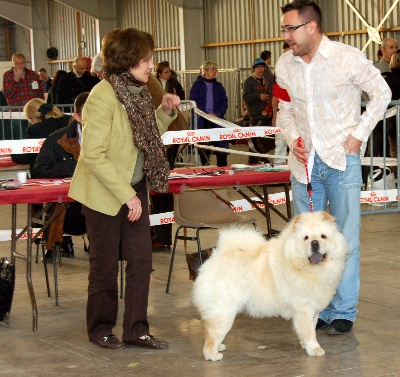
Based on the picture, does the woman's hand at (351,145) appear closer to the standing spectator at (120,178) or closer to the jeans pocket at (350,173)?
the jeans pocket at (350,173)

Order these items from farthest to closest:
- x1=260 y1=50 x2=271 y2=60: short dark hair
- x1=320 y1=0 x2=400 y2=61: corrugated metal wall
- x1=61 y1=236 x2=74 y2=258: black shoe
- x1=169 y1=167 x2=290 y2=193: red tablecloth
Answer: x1=320 y1=0 x2=400 y2=61: corrugated metal wall
x1=260 y1=50 x2=271 y2=60: short dark hair
x1=61 y1=236 x2=74 y2=258: black shoe
x1=169 y1=167 x2=290 y2=193: red tablecloth

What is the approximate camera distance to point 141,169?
15.9 feet

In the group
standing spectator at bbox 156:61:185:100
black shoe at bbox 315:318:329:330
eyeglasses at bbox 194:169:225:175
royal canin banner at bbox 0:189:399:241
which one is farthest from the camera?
standing spectator at bbox 156:61:185:100

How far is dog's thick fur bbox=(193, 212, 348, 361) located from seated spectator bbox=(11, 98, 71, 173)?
417 centimetres

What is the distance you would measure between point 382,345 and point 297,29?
1.77 m

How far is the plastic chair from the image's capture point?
6.33 meters

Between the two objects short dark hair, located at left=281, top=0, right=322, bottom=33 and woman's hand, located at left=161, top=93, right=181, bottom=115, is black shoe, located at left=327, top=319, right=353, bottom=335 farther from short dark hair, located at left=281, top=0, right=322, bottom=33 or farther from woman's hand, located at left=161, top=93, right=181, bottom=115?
short dark hair, located at left=281, top=0, right=322, bottom=33

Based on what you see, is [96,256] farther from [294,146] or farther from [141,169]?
[294,146]

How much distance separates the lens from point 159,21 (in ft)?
87.7

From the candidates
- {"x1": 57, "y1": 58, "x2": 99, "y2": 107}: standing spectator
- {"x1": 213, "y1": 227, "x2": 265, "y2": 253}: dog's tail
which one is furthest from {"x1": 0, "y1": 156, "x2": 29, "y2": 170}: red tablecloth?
{"x1": 213, "y1": 227, "x2": 265, "y2": 253}: dog's tail

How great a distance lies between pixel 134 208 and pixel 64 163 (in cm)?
215

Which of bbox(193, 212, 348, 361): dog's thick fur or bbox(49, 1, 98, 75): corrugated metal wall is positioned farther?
bbox(49, 1, 98, 75): corrugated metal wall

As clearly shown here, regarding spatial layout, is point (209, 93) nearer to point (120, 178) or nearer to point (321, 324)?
point (321, 324)

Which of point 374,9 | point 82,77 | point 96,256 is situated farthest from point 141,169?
point 374,9
